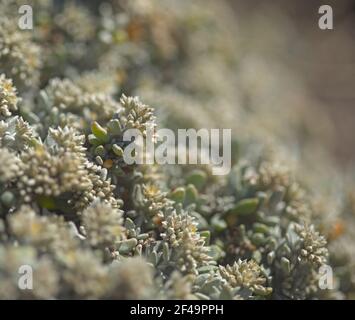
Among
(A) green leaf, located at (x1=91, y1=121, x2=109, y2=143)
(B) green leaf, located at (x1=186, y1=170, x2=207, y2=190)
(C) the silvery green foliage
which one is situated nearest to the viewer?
(C) the silvery green foliage

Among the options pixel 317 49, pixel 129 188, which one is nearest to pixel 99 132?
pixel 129 188

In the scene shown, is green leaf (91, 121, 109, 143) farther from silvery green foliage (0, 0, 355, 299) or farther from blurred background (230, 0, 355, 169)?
blurred background (230, 0, 355, 169)

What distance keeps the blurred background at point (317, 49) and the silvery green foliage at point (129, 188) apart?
1602 mm

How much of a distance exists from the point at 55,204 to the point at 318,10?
4.65m

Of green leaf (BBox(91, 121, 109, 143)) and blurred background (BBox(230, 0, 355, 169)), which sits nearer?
green leaf (BBox(91, 121, 109, 143))

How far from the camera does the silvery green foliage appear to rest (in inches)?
A: 71.5

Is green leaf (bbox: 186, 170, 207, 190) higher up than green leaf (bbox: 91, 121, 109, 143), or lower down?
lower down

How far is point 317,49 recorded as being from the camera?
5.73 meters

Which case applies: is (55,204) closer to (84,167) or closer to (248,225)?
(84,167)

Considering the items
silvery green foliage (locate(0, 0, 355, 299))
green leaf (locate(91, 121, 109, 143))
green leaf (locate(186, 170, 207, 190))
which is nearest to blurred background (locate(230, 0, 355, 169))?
silvery green foliage (locate(0, 0, 355, 299))

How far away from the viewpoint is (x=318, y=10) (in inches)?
228

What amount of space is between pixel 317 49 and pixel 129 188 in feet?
13.1

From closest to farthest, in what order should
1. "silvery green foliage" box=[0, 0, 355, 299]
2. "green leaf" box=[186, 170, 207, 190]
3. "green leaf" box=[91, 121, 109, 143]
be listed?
"silvery green foliage" box=[0, 0, 355, 299] → "green leaf" box=[91, 121, 109, 143] → "green leaf" box=[186, 170, 207, 190]

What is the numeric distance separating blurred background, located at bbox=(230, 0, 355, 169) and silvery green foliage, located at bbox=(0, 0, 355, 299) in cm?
160
